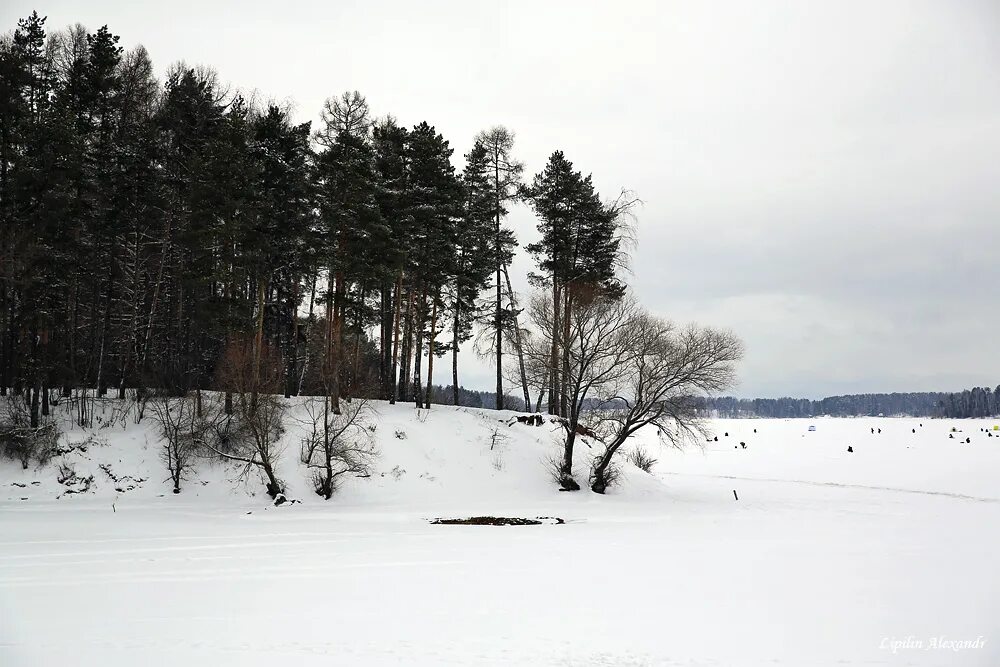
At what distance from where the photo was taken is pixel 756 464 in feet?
156

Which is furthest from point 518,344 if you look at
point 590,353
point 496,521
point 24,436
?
point 24,436

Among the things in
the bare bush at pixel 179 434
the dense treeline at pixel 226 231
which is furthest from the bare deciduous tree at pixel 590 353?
the bare bush at pixel 179 434

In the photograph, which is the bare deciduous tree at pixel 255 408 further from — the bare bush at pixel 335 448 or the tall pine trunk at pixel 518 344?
the tall pine trunk at pixel 518 344

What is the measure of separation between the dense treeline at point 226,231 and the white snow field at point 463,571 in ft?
16.6

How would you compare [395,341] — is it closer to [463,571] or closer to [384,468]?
[384,468]

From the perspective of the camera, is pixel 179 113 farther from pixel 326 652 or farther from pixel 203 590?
pixel 326 652

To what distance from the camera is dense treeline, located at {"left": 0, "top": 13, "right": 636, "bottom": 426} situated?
2469 centimetres

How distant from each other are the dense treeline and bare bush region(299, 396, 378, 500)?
1.47 metres

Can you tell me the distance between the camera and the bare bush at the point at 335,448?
2417cm

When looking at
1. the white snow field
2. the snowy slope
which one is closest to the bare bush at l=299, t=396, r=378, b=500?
the snowy slope

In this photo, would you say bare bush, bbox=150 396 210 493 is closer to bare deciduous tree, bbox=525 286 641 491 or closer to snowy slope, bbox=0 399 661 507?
snowy slope, bbox=0 399 661 507

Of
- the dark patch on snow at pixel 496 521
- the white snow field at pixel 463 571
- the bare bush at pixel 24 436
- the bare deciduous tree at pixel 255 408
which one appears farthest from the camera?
the bare deciduous tree at pixel 255 408

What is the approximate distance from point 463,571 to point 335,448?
1289 cm

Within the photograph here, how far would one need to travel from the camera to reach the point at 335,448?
962 inches
